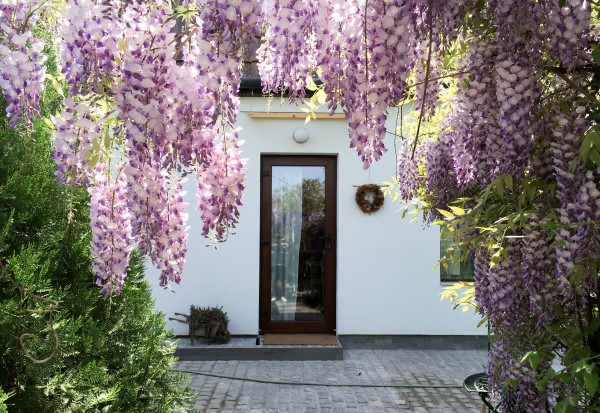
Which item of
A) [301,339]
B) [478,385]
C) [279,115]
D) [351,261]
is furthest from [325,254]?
[478,385]

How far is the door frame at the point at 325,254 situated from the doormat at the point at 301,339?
12 cm

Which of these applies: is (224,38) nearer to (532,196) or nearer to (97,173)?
(97,173)

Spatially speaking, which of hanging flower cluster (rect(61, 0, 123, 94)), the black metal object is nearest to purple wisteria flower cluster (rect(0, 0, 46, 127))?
hanging flower cluster (rect(61, 0, 123, 94))

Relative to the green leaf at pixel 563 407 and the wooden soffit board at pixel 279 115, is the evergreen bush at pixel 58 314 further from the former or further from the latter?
the wooden soffit board at pixel 279 115

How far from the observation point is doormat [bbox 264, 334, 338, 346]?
689 centimetres

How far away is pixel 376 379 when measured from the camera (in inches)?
231

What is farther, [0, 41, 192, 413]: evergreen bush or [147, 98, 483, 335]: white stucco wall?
[147, 98, 483, 335]: white stucco wall

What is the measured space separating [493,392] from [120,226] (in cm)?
169

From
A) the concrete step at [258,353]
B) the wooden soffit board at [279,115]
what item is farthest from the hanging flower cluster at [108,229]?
the wooden soffit board at [279,115]

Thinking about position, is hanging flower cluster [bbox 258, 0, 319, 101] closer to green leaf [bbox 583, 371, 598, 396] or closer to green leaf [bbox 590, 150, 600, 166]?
green leaf [bbox 590, 150, 600, 166]

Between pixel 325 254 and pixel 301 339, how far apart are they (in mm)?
971

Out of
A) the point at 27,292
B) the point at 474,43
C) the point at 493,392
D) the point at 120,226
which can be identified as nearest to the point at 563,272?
the point at 474,43

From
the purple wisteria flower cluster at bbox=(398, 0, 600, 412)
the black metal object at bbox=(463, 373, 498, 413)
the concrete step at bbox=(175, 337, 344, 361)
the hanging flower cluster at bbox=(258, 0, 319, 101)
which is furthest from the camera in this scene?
the concrete step at bbox=(175, 337, 344, 361)

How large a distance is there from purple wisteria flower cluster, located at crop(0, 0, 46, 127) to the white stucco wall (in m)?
5.16
